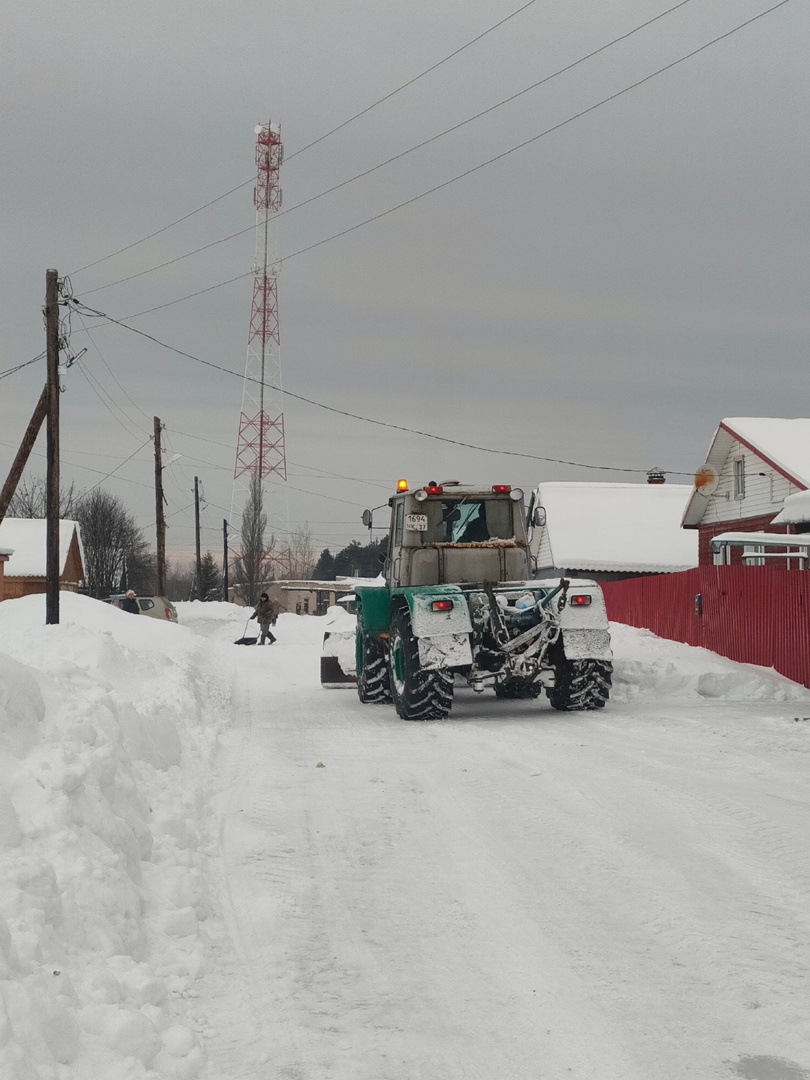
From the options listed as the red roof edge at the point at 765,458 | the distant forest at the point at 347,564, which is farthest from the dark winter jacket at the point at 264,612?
the distant forest at the point at 347,564

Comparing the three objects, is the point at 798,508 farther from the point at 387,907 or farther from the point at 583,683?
the point at 387,907

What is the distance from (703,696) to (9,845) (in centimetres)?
1287

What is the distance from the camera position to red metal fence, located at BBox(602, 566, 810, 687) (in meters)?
17.1

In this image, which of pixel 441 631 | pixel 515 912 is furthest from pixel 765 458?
pixel 515 912

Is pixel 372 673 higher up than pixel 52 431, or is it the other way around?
pixel 52 431

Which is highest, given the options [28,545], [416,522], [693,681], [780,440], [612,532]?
[780,440]

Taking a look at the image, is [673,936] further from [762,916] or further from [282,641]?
[282,641]

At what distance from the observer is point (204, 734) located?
11242mm

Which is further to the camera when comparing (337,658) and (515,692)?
(337,658)

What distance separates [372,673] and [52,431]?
455 inches

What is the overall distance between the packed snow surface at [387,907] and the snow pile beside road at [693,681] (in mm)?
5583

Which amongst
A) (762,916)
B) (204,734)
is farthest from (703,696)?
(762,916)

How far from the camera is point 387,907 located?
5387mm

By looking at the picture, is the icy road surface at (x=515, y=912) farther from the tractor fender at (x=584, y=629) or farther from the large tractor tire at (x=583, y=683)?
the large tractor tire at (x=583, y=683)
